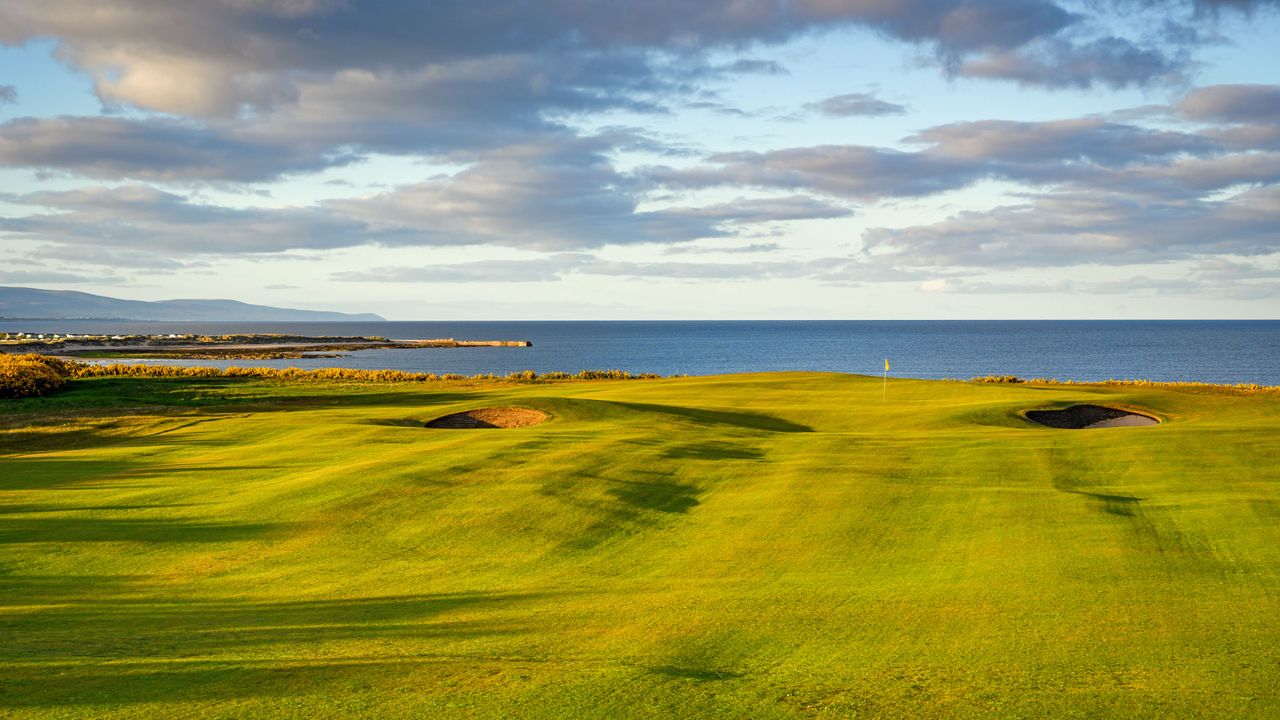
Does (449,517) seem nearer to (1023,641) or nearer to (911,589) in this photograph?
(911,589)

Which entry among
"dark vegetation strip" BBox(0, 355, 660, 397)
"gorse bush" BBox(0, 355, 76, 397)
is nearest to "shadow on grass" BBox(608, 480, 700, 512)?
"gorse bush" BBox(0, 355, 76, 397)

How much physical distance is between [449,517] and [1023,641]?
39.6 ft

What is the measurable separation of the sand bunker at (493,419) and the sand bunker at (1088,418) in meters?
20.8

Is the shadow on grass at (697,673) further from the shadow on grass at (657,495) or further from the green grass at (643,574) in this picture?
the shadow on grass at (657,495)

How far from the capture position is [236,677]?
9797mm

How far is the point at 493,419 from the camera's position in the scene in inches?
1468

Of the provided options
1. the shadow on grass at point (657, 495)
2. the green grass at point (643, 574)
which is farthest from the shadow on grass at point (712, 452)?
the shadow on grass at point (657, 495)

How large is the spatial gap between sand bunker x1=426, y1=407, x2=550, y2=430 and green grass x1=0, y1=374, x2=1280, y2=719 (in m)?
5.55

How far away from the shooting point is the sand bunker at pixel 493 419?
120 ft

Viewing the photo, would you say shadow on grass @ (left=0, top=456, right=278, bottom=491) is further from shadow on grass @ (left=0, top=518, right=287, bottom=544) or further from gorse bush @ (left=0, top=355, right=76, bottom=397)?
gorse bush @ (left=0, top=355, right=76, bottom=397)

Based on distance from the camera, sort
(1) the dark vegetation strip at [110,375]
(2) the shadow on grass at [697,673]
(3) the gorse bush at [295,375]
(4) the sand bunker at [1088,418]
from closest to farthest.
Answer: (2) the shadow on grass at [697,673] → (4) the sand bunker at [1088,418] → (1) the dark vegetation strip at [110,375] → (3) the gorse bush at [295,375]

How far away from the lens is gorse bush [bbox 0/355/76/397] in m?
54.6

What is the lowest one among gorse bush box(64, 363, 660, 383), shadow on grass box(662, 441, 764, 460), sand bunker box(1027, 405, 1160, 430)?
gorse bush box(64, 363, 660, 383)

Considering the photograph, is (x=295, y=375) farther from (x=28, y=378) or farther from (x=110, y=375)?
(x=28, y=378)
